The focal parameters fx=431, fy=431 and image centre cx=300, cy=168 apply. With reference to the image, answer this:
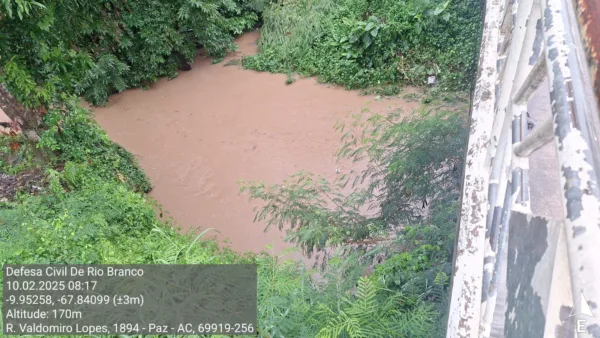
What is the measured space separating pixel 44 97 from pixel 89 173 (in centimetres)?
100

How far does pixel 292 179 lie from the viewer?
233 inches

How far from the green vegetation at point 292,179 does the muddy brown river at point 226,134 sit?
1.20ft

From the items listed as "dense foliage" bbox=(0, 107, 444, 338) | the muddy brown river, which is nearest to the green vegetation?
"dense foliage" bbox=(0, 107, 444, 338)

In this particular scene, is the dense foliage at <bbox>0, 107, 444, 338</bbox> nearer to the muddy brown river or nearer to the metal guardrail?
the metal guardrail

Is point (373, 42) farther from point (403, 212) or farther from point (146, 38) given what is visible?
point (403, 212)

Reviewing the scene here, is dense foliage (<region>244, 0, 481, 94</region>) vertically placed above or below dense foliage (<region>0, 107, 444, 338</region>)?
above

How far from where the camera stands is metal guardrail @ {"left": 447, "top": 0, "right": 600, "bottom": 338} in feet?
2.00

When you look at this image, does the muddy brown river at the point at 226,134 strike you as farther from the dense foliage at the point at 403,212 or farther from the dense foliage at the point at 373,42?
the dense foliage at the point at 403,212

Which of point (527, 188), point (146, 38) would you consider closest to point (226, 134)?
point (146, 38)

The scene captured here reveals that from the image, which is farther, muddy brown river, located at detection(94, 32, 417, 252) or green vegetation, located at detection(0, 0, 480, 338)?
muddy brown river, located at detection(94, 32, 417, 252)

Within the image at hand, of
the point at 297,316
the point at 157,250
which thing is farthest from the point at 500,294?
the point at 157,250

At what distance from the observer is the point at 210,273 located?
2580 mm

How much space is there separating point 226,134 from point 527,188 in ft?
20.3

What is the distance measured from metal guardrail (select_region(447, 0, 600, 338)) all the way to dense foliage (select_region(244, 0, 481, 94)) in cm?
538
